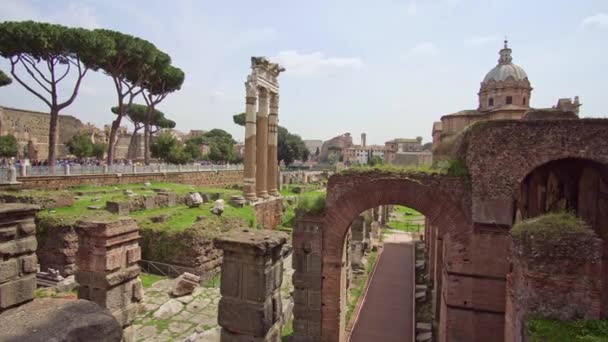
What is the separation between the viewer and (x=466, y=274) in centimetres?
662

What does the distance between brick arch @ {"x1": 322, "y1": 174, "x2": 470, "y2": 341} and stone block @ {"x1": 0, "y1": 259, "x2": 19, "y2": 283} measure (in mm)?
4935

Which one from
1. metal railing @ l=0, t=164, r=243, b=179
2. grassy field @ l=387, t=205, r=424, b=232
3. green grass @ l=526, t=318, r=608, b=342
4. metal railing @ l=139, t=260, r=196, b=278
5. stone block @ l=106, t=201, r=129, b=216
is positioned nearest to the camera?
green grass @ l=526, t=318, r=608, b=342

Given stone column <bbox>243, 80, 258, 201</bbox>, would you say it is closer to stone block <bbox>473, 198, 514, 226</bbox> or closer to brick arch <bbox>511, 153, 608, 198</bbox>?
stone block <bbox>473, 198, 514, 226</bbox>

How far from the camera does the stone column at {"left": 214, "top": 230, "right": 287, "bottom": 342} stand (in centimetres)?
327

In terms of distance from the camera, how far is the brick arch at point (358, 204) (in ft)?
22.4

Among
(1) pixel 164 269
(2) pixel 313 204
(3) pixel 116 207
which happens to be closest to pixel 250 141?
(3) pixel 116 207

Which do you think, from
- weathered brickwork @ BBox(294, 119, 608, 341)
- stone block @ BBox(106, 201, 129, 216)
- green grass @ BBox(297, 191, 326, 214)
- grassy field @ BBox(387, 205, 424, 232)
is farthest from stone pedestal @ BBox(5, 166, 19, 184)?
grassy field @ BBox(387, 205, 424, 232)

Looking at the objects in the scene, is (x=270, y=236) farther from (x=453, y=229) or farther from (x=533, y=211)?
(x=533, y=211)

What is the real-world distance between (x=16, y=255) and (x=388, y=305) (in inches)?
311

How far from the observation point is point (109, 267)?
4855mm

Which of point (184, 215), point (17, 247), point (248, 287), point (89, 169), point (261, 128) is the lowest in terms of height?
point (184, 215)

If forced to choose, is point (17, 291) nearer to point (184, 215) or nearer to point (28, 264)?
point (28, 264)

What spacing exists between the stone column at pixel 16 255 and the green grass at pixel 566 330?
6.11 m

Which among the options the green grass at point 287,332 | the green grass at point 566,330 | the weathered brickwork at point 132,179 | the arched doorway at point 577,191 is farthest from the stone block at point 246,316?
the weathered brickwork at point 132,179
